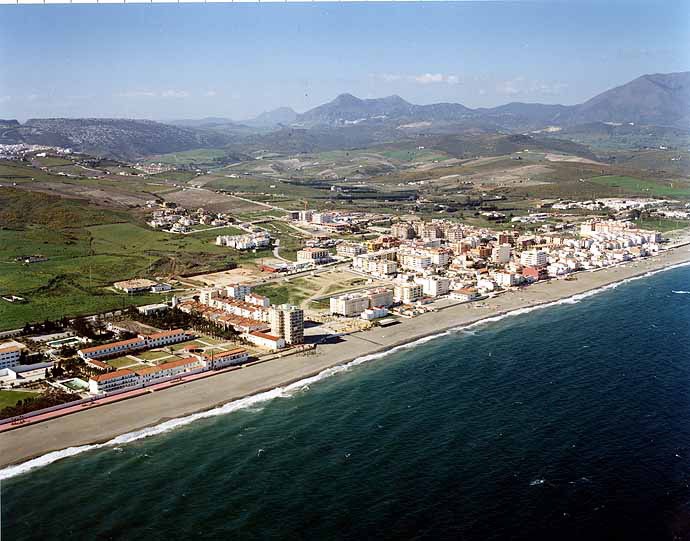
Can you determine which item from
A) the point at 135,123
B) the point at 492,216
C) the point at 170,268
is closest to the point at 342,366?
the point at 170,268

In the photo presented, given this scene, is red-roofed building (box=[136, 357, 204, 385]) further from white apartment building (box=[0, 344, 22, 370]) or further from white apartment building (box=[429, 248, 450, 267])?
white apartment building (box=[429, 248, 450, 267])

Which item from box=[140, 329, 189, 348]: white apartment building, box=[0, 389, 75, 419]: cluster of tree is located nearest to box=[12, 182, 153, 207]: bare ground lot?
box=[140, 329, 189, 348]: white apartment building

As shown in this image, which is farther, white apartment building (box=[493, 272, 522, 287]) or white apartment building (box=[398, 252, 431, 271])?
white apartment building (box=[398, 252, 431, 271])

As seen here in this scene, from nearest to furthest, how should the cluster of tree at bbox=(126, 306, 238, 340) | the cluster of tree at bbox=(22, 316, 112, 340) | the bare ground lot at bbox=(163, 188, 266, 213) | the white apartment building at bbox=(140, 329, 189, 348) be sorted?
the white apartment building at bbox=(140, 329, 189, 348) → the cluster of tree at bbox=(22, 316, 112, 340) → the cluster of tree at bbox=(126, 306, 238, 340) → the bare ground lot at bbox=(163, 188, 266, 213)

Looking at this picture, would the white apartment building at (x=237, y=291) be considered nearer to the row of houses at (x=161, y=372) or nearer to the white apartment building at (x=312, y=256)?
the row of houses at (x=161, y=372)

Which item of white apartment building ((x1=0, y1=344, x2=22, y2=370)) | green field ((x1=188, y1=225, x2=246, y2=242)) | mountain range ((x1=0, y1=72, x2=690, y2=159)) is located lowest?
white apartment building ((x1=0, y1=344, x2=22, y2=370))

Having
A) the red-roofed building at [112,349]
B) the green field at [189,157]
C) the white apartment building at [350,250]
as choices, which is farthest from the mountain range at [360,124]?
the red-roofed building at [112,349]
